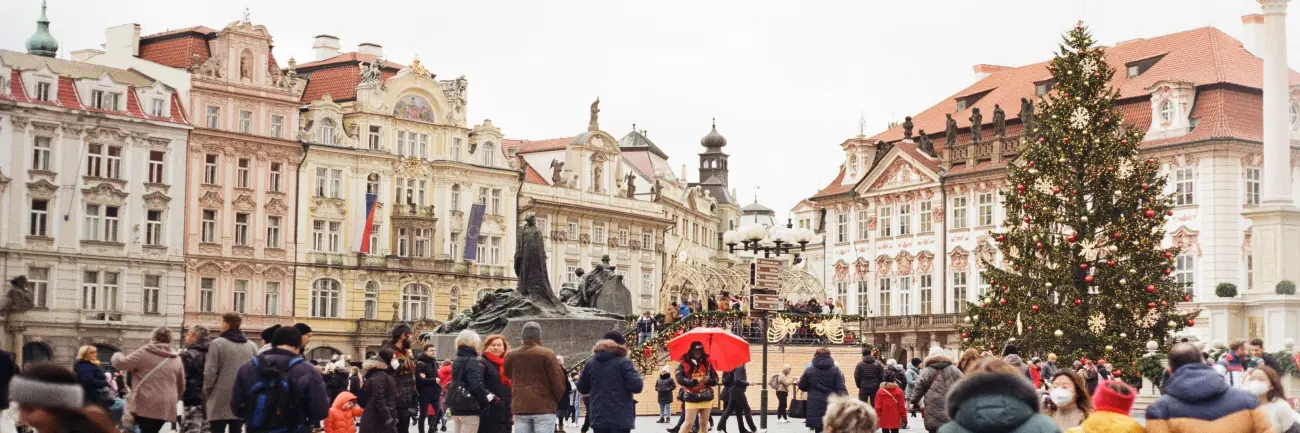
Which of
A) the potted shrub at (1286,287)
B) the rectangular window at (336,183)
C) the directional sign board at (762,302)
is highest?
the rectangular window at (336,183)

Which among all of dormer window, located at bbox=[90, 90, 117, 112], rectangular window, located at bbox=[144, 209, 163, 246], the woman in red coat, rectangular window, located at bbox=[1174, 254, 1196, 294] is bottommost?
the woman in red coat

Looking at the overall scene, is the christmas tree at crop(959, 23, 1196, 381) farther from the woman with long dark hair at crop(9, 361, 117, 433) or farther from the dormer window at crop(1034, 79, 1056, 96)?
the woman with long dark hair at crop(9, 361, 117, 433)

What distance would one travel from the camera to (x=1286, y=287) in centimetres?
3941

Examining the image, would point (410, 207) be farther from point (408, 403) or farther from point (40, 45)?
point (408, 403)

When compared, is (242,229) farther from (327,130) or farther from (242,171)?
(327,130)

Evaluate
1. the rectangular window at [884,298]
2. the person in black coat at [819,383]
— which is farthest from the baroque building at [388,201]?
the person in black coat at [819,383]

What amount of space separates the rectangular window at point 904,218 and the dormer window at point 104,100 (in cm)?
2702

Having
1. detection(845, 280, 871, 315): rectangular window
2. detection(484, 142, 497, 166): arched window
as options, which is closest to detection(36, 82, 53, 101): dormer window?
detection(484, 142, 497, 166): arched window

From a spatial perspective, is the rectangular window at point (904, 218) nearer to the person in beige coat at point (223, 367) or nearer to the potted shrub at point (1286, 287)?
the potted shrub at point (1286, 287)

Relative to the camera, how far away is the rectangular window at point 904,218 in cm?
6438

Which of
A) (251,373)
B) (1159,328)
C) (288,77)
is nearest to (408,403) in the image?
(251,373)

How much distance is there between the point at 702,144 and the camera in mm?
107750

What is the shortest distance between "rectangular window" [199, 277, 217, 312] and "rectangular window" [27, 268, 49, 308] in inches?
236

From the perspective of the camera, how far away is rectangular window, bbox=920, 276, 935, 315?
62.8 meters
